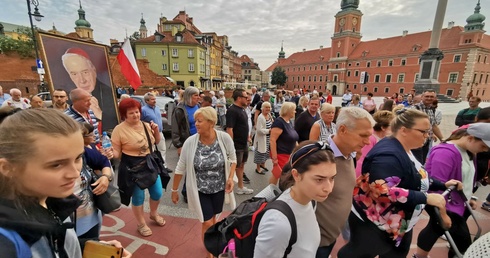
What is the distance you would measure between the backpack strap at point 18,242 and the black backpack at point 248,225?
1.09 m

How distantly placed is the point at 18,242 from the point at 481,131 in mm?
3385

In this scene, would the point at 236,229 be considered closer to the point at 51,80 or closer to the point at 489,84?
the point at 51,80

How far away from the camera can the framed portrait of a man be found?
13.7ft

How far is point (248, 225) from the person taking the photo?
1.52m

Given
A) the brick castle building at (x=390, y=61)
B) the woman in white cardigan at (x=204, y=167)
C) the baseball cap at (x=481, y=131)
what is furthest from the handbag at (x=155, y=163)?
the brick castle building at (x=390, y=61)

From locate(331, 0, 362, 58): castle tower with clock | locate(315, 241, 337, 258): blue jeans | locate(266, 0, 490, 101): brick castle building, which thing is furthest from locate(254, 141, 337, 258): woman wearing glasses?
locate(331, 0, 362, 58): castle tower with clock

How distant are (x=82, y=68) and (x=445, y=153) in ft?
20.7

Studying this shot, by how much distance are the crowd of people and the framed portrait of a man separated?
0.86m

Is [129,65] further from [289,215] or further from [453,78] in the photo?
[453,78]

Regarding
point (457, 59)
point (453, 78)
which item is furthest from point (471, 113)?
point (457, 59)

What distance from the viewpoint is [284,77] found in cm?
7869

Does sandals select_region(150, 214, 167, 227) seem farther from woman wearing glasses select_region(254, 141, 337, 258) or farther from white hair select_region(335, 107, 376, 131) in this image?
white hair select_region(335, 107, 376, 131)

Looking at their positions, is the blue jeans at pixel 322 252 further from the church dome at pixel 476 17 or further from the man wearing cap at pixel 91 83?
the church dome at pixel 476 17

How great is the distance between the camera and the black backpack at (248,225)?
136 centimetres
